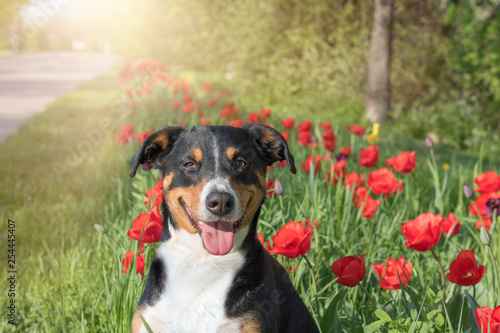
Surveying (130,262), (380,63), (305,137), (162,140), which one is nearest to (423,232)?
(162,140)

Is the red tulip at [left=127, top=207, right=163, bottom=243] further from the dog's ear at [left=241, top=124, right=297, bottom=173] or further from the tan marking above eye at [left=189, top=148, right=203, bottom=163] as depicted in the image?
the dog's ear at [left=241, top=124, right=297, bottom=173]

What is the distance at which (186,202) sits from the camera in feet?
8.04

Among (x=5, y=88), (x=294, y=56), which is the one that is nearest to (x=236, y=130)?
(x=294, y=56)

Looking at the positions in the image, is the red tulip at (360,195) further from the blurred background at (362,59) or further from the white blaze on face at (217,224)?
the blurred background at (362,59)

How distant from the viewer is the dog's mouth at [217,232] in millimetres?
2398

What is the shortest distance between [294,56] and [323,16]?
155 cm

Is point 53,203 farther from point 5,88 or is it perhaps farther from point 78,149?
point 5,88

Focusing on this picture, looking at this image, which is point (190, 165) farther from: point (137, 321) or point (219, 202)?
point (137, 321)

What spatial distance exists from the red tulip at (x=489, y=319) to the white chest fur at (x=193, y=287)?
0.99 meters

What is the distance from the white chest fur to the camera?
2293 millimetres

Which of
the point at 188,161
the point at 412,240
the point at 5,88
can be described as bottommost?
the point at 5,88

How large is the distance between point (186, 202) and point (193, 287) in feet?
1.25

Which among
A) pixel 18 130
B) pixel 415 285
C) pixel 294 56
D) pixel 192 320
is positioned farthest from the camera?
pixel 294 56

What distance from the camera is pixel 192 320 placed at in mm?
2293
